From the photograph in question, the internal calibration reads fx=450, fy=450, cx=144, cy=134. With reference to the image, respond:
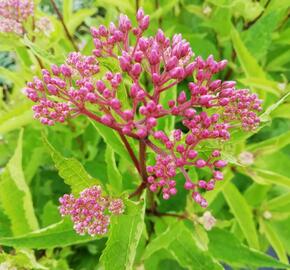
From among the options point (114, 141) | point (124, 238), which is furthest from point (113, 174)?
point (124, 238)

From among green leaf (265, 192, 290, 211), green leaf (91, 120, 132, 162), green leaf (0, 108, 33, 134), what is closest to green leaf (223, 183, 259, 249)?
green leaf (265, 192, 290, 211)

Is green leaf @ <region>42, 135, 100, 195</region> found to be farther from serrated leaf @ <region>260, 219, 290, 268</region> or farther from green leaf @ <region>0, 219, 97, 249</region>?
serrated leaf @ <region>260, 219, 290, 268</region>

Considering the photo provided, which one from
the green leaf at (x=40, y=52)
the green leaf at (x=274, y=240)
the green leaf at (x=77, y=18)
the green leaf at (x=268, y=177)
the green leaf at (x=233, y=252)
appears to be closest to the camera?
the green leaf at (x=40, y=52)

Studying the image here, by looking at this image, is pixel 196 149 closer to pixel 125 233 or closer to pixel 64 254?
pixel 125 233

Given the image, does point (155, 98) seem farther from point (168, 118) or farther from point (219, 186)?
point (219, 186)

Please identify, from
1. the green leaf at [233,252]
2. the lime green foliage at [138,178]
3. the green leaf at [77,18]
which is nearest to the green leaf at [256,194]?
the lime green foliage at [138,178]

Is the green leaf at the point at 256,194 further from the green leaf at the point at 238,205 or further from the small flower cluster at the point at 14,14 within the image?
the small flower cluster at the point at 14,14
